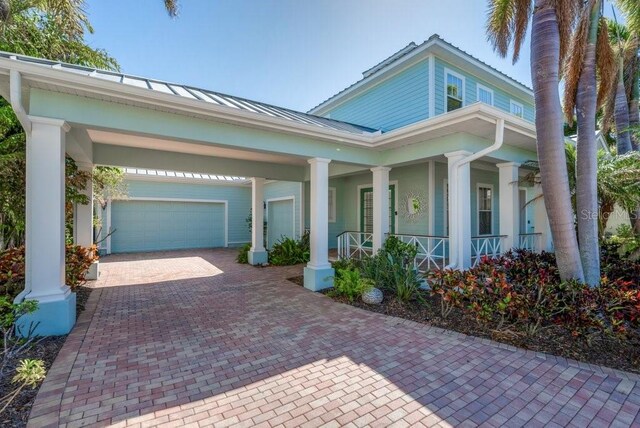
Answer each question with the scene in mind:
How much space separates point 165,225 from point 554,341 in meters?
14.3

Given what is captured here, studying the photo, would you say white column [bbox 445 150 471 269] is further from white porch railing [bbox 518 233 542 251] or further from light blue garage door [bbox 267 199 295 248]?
light blue garage door [bbox 267 199 295 248]

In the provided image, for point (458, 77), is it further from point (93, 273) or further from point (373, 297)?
point (93, 273)

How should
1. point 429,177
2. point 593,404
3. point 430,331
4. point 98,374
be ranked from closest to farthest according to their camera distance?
point 593,404, point 98,374, point 430,331, point 429,177

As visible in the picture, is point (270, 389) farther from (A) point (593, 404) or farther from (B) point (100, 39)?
(B) point (100, 39)

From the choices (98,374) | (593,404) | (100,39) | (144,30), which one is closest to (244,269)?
(98,374)

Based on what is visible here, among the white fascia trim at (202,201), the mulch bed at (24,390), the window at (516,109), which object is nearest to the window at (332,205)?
the white fascia trim at (202,201)

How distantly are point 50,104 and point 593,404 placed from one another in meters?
7.42

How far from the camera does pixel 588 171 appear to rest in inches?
190

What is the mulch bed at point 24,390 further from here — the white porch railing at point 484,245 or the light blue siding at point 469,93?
the light blue siding at point 469,93

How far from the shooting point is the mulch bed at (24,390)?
8.33 feet

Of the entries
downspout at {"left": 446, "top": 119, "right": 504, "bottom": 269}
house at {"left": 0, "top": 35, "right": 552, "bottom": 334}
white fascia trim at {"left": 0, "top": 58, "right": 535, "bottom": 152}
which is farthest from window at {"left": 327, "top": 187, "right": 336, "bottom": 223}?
downspout at {"left": 446, "top": 119, "right": 504, "bottom": 269}

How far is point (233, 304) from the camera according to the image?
5.81 meters

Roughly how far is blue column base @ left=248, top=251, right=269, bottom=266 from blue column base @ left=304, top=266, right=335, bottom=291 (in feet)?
12.4

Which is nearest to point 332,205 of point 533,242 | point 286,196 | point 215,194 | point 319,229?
point 286,196
